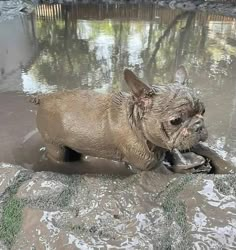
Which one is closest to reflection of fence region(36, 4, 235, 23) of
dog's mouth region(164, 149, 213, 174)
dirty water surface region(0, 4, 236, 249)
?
dirty water surface region(0, 4, 236, 249)

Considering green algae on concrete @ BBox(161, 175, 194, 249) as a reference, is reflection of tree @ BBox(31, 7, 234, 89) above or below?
below

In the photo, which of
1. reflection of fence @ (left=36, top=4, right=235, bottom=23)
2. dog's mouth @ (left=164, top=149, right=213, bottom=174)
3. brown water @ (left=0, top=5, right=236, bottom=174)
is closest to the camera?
dog's mouth @ (left=164, top=149, right=213, bottom=174)

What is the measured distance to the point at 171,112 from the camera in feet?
9.16

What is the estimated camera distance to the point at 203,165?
12.1 feet

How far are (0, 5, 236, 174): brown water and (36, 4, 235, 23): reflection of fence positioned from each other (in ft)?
0.23

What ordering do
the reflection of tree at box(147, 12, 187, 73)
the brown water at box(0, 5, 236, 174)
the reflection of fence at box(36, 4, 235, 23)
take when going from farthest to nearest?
the reflection of fence at box(36, 4, 235, 23) → the reflection of tree at box(147, 12, 187, 73) → the brown water at box(0, 5, 236, 174)

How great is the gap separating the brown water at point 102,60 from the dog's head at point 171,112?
0.93m

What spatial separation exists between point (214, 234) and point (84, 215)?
37.3 inches

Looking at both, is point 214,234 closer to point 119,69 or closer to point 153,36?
point 119,69

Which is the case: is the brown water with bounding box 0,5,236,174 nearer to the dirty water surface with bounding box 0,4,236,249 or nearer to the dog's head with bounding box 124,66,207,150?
the dirty water surface with bounding box 0,4,236,249

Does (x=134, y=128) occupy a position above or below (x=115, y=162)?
above

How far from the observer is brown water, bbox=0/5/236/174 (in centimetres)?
450

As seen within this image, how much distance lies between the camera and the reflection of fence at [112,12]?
12.6 meters

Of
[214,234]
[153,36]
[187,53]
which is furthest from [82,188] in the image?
[153,36]
